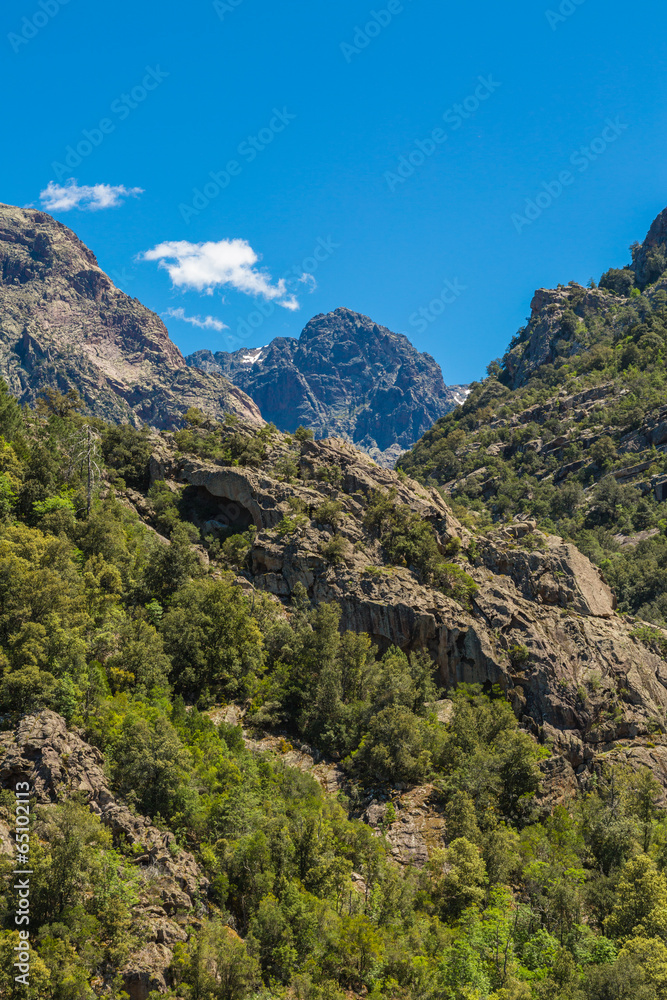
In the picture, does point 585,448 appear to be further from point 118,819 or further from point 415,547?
point 118,819

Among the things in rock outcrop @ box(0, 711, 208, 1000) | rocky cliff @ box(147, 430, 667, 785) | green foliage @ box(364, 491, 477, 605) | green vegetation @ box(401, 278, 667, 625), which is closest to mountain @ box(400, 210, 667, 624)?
green vegetation @ box(401, 278, 667, 625)

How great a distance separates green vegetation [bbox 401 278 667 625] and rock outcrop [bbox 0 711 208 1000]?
185 feet

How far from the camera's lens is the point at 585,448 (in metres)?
119

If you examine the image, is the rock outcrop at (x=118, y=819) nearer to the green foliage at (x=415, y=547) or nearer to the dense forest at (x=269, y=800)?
the dense forest at (x=269, y=800)

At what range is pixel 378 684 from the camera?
166 ft

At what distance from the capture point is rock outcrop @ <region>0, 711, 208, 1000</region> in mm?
25109

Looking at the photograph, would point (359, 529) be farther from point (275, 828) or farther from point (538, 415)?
point (538, 415)

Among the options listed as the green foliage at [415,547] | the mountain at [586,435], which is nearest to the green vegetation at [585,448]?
the mountain at [586,435]

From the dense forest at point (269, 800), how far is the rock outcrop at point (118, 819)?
0.58m

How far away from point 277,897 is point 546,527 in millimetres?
77991

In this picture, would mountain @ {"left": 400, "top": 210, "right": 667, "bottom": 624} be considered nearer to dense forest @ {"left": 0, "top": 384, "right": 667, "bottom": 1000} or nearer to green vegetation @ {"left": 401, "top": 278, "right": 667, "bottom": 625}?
green vegetation @ {"left": 401, "top": 278, "right": 667, "bottom": 625}

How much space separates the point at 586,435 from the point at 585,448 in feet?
11.3

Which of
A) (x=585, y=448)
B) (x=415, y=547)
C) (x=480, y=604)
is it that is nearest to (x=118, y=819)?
(x=415, y=547)

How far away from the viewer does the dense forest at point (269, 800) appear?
2458cm
